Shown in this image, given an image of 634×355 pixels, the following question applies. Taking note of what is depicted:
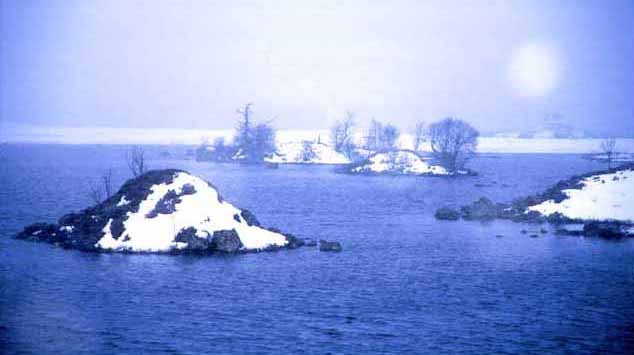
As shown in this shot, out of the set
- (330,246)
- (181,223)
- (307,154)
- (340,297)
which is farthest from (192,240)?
(307,154)

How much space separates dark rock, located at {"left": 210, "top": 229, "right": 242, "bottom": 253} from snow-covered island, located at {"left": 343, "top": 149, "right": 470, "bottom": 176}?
100872 mm

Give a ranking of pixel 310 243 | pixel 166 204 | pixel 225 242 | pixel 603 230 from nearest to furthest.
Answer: pixel 225 242 → pixel 166 204 → pixel 310 243 → pixel 603 230

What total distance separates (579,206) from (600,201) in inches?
94.8

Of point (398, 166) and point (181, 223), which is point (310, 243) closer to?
point (181, 223)

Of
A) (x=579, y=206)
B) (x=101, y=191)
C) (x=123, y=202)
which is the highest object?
(x=123, y=202)

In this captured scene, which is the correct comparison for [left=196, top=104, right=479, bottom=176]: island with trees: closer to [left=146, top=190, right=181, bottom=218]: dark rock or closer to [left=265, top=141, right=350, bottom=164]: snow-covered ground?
[left=265, top=141, right=350, bottom=164]: snow-covered ground

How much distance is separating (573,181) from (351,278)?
1965 inches

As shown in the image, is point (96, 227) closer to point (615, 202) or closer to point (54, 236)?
point (54, 236)

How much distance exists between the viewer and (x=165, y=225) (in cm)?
4978

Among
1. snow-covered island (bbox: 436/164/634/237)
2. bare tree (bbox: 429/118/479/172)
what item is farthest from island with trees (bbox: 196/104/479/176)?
snow-covered island (bbox: 436/164/634/237)

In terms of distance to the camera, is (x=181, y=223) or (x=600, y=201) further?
(x=600, y=201)

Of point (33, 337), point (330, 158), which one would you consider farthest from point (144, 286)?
point (330, 158)

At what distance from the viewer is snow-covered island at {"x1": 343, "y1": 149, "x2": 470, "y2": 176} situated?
147 meters

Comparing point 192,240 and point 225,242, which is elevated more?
point 192,240
